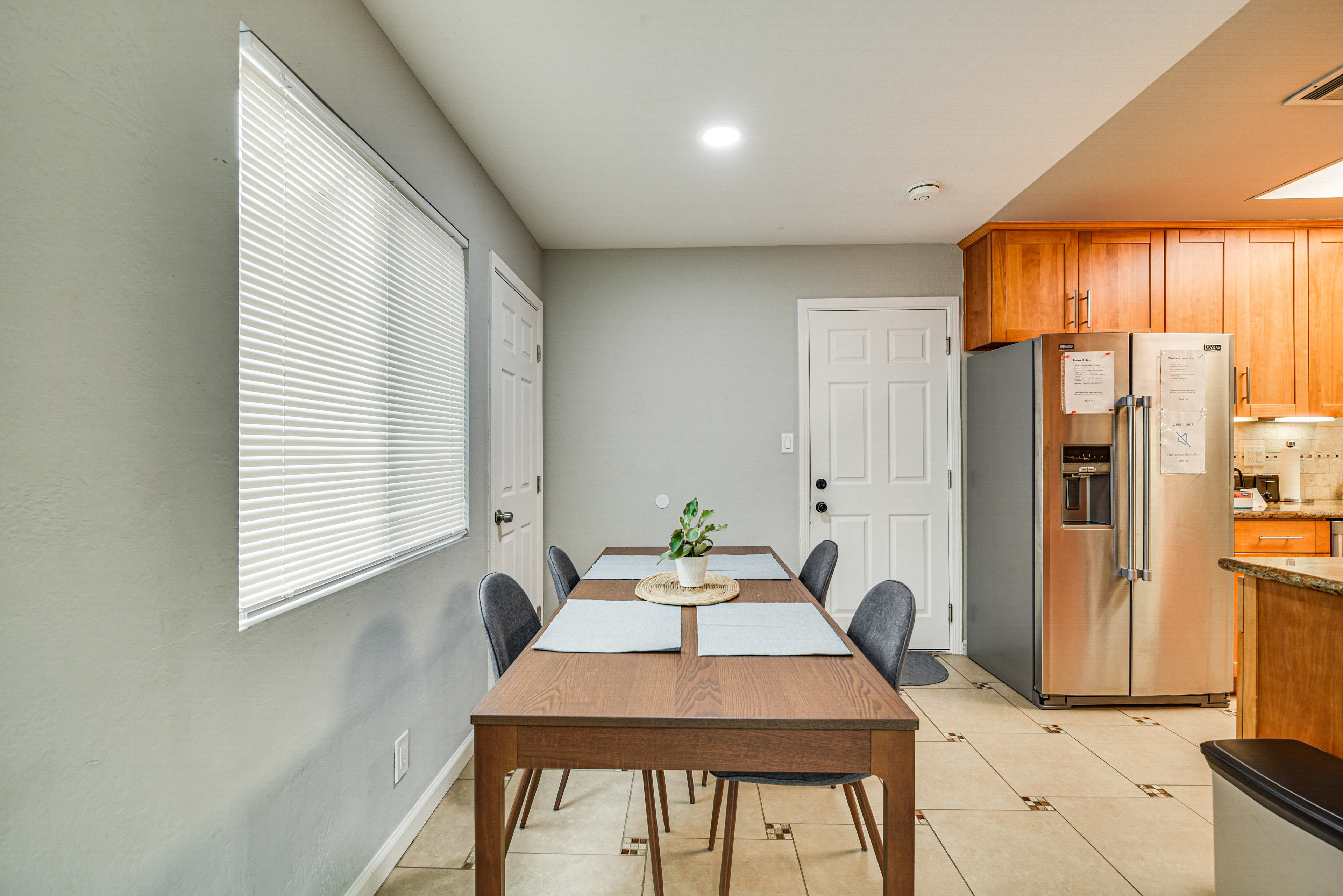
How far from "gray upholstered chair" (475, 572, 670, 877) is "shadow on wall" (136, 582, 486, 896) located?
0.33m

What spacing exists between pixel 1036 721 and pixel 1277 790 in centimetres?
147

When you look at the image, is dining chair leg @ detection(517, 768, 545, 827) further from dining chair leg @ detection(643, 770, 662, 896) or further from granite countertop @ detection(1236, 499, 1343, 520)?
granite countertop @ detection(1236, 499, 1343, 520)

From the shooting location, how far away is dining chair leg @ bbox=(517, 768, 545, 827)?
1785 millimetres

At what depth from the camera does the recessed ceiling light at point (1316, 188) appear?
2.67m

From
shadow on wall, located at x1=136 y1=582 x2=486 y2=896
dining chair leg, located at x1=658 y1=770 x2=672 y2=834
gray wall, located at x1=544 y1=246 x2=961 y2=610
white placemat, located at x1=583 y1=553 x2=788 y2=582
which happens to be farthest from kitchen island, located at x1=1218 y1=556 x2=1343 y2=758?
shadow on wall, located at x1=136 y1=582 x2=486 y2=896

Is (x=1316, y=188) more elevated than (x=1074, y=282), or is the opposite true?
(x=1316, y=188)

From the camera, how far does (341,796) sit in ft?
4.63

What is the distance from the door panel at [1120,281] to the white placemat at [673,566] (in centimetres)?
229

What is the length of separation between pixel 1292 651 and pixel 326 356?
278 centimetres

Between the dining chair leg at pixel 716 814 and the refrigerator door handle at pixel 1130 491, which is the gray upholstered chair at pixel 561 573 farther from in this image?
the refrigerator door handle at pixel 1130 491

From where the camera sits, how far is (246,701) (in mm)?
1101

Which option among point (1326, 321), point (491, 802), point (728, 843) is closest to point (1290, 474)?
point (1326, 321)

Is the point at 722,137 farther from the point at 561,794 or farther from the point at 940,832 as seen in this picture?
the point at 940,832

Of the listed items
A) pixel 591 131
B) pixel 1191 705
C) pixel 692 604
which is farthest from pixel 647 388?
pixel 1191 705
